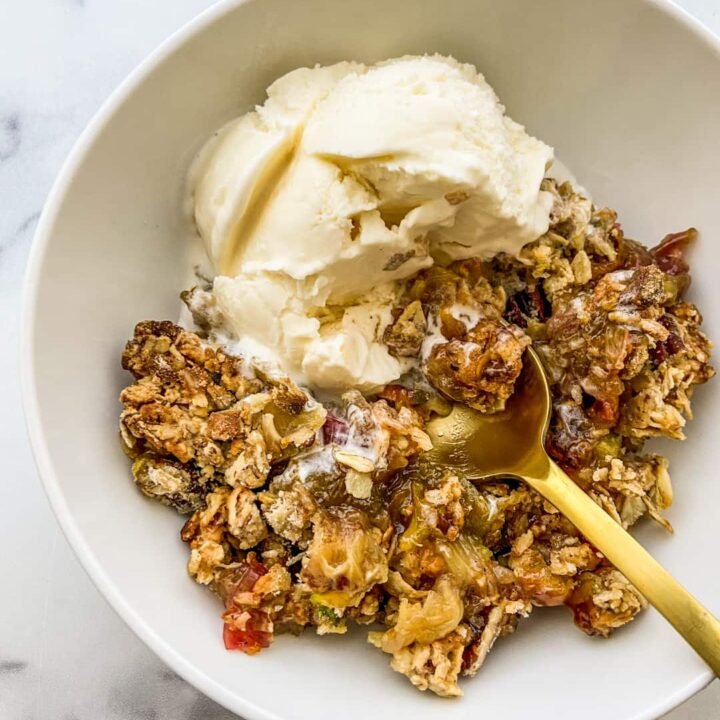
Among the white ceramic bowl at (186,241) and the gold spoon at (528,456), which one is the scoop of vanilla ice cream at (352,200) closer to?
the white ceramic bowl at (186,241)

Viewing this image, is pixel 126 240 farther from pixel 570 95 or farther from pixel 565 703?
Result: pixel 565 703

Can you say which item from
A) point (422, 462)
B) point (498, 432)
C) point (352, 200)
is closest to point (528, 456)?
point (498, 432)

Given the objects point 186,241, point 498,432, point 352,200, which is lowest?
point 186,241

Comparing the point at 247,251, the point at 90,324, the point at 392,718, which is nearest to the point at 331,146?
the point at 247,251

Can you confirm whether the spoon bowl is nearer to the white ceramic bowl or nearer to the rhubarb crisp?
the rhubarb crisp

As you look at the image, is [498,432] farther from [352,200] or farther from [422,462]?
[352,200]
